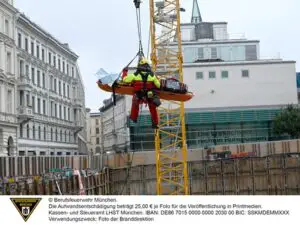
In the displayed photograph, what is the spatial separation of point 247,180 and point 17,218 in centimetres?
2645

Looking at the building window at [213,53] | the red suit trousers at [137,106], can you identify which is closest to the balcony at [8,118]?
the building window at [213,53]

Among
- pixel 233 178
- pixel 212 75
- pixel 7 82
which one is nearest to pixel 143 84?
pixel 233 178

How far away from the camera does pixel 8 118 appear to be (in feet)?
162

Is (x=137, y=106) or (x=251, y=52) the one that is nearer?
(x=137, y=106)

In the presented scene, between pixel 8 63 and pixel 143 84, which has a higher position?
pixel 8 63

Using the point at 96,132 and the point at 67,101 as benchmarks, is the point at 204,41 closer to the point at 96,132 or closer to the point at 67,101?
the point at 67,101

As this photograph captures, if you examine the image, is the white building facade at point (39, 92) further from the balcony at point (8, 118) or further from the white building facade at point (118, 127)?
the white building facade at point (118, 127)

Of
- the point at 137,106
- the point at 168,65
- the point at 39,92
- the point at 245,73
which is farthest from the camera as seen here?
the point at 39,92

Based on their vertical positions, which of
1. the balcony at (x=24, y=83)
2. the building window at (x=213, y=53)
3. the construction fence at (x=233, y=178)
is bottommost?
the construction fence at (x=233, y=178)

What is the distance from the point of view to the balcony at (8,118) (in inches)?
1893

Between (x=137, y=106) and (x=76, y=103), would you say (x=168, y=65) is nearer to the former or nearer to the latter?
(x=137, y=106)

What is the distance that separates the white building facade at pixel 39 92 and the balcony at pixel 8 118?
100 millimetres

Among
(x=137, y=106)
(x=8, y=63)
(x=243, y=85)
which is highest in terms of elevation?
(x=8, y=63)

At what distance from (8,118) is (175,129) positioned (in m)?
19.9
